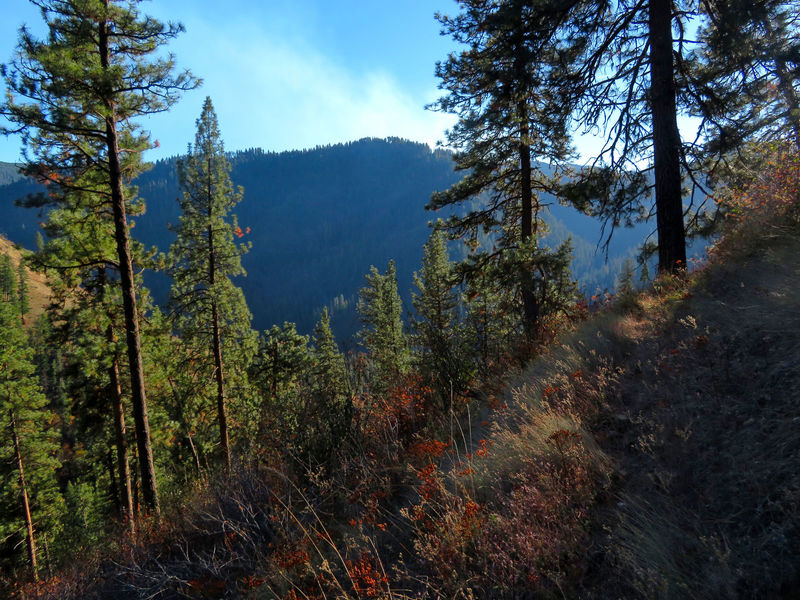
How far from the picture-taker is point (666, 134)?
6.71m

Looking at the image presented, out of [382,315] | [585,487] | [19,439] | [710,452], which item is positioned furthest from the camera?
[382,315]

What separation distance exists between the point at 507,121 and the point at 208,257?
42.2 ft

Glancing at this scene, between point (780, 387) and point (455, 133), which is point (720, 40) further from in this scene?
point (780, 387)

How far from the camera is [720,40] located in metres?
6.13

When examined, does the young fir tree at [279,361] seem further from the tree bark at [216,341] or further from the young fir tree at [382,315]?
the tree bark at [216,341]

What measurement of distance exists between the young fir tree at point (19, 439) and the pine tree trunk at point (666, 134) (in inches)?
921

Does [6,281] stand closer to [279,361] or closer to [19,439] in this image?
[19,439]

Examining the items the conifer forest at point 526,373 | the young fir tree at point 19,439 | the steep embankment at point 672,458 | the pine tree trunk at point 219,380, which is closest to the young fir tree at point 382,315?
the pine tree trunk at point 219,380

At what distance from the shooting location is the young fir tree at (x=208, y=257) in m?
15.0

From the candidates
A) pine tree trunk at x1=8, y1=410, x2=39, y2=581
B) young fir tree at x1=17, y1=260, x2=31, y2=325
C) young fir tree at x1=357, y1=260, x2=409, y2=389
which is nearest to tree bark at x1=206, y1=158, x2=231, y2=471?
pine tree trunk at x1=8, y1=410, x2=39, y2=581

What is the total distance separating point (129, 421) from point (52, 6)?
1591 centimetres

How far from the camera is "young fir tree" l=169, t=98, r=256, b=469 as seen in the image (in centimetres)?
1502

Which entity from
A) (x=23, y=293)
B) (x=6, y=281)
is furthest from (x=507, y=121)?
(x=6, y=281)

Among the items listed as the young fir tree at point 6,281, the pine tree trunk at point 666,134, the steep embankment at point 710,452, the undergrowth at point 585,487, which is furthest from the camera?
the young fir tree at point 6,281
